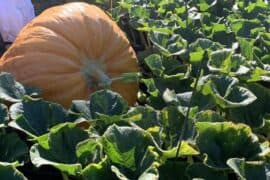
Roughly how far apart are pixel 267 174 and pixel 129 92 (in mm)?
1238

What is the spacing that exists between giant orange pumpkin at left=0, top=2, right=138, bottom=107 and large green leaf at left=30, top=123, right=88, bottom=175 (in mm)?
727

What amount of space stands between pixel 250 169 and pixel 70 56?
1301 millimetres

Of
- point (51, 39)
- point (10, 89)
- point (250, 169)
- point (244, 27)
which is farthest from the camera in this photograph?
point (244, 27)

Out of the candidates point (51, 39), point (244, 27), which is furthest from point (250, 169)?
point (244, 27)

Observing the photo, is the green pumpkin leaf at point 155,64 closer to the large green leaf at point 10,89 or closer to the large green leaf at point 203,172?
the large green leaf at point 10,89

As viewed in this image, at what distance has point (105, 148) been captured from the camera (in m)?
1.66

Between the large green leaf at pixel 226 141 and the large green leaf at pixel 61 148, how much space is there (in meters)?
0.39

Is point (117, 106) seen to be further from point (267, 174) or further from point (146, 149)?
point (267, 174)

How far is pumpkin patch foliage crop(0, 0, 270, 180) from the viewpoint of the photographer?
1.64 meters

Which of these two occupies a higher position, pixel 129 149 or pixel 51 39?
pixel 129 149

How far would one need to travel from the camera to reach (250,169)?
4.98ft

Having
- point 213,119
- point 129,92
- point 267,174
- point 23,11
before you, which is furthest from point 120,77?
point 23,11

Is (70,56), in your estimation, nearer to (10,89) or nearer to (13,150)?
(10,89)

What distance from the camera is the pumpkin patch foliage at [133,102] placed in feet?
5.39
